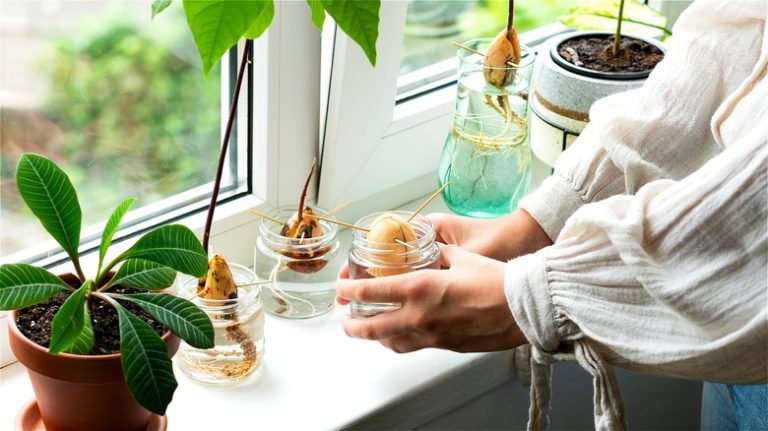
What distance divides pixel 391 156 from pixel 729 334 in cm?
62

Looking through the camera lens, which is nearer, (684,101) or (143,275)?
(143,275)

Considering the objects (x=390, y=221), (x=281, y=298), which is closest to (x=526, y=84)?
(x=390, y=221)

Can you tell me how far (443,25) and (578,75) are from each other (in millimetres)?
228

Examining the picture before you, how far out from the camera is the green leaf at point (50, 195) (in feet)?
2.52

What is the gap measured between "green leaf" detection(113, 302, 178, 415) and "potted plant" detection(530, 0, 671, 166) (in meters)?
0.60

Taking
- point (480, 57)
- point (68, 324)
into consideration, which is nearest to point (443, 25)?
point (480, 57)

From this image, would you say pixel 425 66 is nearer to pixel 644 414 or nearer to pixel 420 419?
pixel 420 419

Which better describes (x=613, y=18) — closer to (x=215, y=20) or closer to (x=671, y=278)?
(x=671, y=278)

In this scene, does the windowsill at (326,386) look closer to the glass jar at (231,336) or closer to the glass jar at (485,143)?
the glass jar at (231,336)

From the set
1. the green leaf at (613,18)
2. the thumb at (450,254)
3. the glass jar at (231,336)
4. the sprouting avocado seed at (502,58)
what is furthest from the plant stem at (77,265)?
the green leaf at (613,18)

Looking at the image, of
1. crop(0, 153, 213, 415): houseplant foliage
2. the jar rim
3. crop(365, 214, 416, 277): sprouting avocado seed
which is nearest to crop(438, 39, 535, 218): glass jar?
the jar rim

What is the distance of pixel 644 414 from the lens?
153 cm

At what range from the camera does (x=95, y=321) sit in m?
0.83

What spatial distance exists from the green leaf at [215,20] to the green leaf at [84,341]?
25cm
